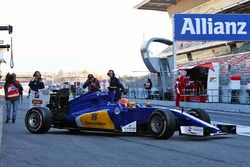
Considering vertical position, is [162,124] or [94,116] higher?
[94,116]

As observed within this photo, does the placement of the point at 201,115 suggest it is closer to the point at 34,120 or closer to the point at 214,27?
the point at 34,120

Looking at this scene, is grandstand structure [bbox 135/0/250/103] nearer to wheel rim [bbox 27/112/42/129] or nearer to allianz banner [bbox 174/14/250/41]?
allianz banner [bbox 174/14/250/41]

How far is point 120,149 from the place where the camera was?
869 cm

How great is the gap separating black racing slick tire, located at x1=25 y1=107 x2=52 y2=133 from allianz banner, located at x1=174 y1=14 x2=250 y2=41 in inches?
794

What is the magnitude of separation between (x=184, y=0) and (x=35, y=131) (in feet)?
172

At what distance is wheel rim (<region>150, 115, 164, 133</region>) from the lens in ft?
32.3

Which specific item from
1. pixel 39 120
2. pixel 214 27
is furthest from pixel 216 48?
pixel 39 120

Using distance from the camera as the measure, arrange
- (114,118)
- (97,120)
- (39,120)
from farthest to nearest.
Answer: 1. (39,120)
2. (97,120)
3. (114,118)

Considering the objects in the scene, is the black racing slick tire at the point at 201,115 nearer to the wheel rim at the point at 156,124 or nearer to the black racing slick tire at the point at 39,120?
the wheel rim at the point at 156,124

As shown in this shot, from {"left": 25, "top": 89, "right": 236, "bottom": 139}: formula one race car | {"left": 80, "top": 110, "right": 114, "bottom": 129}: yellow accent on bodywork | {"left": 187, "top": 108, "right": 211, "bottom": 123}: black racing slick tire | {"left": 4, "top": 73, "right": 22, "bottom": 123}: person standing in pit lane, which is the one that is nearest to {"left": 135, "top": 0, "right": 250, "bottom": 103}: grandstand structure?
{"left": 4, "top": 73, "right": 22, "bottom": 123}: person standing in pit lane

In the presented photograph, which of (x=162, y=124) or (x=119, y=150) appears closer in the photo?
(x=119, y=150)

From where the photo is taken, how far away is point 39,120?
1128 centimetres

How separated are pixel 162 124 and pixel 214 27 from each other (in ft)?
72.8

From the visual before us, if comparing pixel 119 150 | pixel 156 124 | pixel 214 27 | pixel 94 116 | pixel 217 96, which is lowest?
pixel 119 150
